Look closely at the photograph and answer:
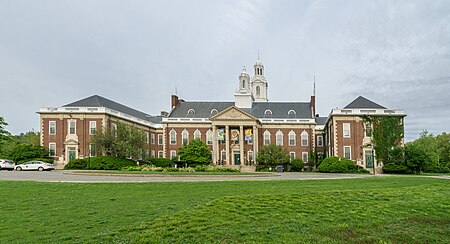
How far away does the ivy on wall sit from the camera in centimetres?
4725

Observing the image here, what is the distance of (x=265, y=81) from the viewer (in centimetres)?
8138

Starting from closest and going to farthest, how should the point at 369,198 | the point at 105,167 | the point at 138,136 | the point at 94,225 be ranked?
the point at 94,225 → the point at 369,198 → the point at 105,167 → the point at 138,136

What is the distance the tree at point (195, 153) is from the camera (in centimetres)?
5516

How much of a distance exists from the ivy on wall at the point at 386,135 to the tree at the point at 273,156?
1257 cm

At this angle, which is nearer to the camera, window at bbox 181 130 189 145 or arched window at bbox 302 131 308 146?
arched window at bbox 302 131 308 146

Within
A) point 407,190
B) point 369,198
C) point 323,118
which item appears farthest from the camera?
point 323,118

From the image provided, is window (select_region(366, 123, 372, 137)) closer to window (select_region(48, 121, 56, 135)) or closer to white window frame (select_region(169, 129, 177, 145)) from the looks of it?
white window frame (select_region(169, 129, 177, 145))

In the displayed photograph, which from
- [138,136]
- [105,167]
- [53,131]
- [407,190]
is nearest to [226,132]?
[138,136]

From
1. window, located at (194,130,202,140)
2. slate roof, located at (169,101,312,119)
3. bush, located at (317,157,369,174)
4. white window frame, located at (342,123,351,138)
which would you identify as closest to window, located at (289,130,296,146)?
slate roof, located at (169,101,312,119)

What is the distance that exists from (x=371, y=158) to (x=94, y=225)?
45.6m

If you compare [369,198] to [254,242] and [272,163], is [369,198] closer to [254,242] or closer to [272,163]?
[254,242]

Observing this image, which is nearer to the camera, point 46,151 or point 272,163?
point 46,151

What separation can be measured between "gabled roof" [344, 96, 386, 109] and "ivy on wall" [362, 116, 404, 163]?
117 inches

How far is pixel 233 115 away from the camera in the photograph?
57.7 meters
